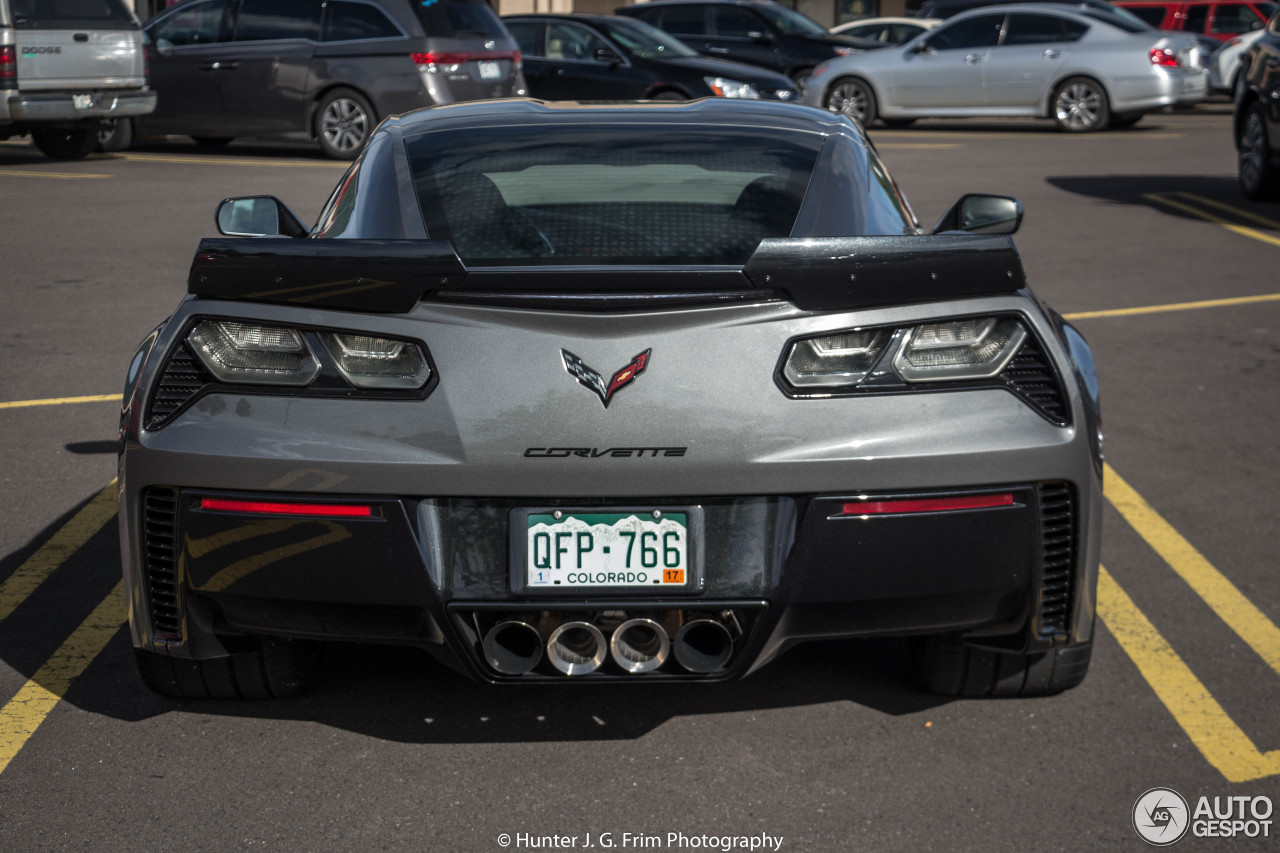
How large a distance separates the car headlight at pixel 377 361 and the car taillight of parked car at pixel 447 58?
1298 cm

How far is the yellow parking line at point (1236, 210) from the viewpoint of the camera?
12016 mm

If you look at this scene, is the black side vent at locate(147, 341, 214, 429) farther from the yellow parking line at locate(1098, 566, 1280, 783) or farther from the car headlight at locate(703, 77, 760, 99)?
the car headlight at locate(703, 77, 760, 99)

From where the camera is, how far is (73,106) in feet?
48.3

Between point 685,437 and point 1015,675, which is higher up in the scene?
point 685,437

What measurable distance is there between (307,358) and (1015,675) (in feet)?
5.77

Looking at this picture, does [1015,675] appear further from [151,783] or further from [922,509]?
[151,783]

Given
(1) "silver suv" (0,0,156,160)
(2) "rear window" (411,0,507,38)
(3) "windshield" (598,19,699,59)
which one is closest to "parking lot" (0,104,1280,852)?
(1) "silver suv" (0,0,156,160)

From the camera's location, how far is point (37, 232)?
36.8 ft

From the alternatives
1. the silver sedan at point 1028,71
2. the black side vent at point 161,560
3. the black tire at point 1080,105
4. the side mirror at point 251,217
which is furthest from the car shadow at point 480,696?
the black tire at point 1080,105

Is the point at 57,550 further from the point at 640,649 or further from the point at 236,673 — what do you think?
the point at 640,649

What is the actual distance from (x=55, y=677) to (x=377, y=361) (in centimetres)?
144

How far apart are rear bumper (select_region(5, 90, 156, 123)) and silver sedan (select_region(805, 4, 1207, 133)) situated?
30.3 ft

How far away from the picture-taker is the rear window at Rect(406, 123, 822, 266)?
355 centimetres

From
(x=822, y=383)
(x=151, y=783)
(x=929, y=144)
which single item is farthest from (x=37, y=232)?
(x=929, y=144)
